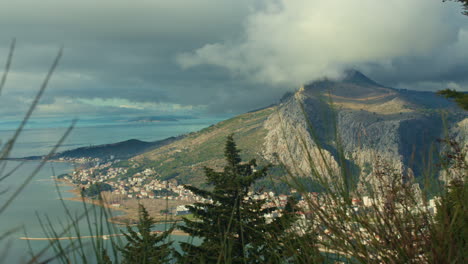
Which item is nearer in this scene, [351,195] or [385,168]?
[351,195]

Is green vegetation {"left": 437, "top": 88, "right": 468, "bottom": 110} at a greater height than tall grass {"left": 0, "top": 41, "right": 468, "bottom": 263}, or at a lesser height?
greater

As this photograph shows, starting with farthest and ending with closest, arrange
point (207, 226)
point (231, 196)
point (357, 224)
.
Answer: point (231, 196) < point (207, 226) < point (357, 224)

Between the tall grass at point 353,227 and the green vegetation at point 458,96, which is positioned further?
the green vegetation at point 458,96

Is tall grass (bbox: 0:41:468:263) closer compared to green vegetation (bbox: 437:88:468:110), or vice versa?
tall grass (bbox: 0:41:468:263)

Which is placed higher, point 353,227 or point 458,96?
point 458,96

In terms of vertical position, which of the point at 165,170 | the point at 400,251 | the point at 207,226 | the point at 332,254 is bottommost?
the point at 165,170

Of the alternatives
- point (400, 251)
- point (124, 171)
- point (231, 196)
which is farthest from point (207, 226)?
point (124, 171)

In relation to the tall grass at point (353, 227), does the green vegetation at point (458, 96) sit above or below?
above

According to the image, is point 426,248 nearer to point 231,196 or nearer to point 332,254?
point 332,254

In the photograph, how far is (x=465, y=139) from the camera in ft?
8.79

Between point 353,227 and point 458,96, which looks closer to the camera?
point 353,227

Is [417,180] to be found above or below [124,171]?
above

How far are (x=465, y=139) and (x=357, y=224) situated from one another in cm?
164

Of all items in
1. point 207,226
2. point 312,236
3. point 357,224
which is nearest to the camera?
point 357,224
